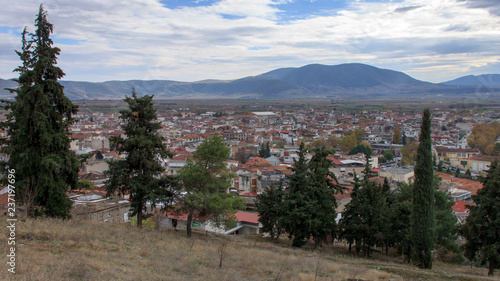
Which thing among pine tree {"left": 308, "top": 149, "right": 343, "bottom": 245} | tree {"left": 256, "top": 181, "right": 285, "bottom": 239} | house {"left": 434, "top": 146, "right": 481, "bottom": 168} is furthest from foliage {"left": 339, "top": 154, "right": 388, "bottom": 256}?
house {"left": 434, "top": 146, "right": 481, "bottom": 168}

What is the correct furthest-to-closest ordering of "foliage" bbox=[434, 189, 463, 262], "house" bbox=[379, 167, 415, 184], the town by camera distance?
"house" bbox=[379, 167, 415, 184] < the town < "foliage" bbox=[434, 189, 463, 262]

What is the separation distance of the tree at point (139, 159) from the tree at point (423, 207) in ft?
28.2

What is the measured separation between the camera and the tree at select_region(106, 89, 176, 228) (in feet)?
41.8

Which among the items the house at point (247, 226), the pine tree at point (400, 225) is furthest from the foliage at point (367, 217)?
the house at point (247, 226)

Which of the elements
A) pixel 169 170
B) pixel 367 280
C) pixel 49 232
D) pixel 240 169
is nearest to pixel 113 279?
pixel 49 232

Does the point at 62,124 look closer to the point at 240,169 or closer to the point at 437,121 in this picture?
the point at 240,169

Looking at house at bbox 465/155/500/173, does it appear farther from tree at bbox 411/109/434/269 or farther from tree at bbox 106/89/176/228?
tree at bbox 106/89/176/228

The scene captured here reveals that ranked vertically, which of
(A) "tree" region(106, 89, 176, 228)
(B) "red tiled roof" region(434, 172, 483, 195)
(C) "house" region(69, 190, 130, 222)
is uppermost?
(A) "tree" region(106, 89, 176, 228)

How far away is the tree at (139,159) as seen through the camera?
1275cm

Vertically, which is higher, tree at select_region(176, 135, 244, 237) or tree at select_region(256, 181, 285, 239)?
tree at select_region(176, 135, 244, 237)

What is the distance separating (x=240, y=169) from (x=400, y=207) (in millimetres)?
20123

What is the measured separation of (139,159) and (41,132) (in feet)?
10.4

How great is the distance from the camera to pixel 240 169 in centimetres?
3416

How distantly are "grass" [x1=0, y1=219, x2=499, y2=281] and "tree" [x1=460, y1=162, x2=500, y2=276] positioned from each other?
2.26 meters
